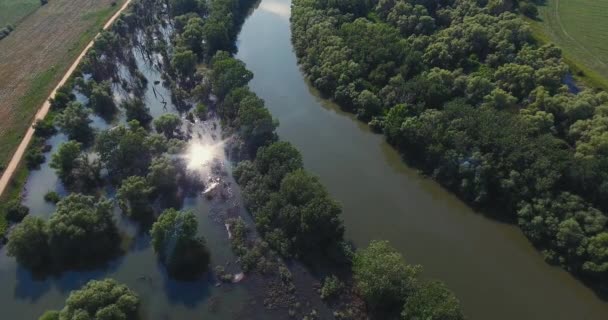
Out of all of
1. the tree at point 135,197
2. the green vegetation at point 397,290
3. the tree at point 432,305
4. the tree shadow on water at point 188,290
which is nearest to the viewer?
the tree at point 432,305

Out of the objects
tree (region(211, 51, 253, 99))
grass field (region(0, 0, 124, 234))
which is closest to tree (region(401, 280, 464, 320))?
tree (region(211, 51, 253, 99))

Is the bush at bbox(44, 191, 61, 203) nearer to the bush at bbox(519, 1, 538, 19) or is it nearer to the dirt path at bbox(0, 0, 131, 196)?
the dirt path at bbox(0, 0, 131, 196)

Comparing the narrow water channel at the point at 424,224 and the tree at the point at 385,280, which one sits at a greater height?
the tree at the point at 385,280

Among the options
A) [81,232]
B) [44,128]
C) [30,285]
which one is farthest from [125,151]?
[44,128]

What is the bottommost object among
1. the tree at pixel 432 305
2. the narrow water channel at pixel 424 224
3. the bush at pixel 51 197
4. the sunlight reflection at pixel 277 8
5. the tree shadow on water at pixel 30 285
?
the narrow water channel at pixel 424 224

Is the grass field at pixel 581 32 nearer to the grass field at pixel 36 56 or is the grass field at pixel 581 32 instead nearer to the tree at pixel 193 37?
the tree at pixel 193 37

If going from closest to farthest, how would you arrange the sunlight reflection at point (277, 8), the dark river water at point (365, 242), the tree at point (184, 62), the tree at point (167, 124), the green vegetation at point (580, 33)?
the dark river water at point (365, 242) → the tree at point (167, 124) → the green vegetation at point (580, 33) → the tree at point (184, 62) → the sunlight reflection at point (277, 8)

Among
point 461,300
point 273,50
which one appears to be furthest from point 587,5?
point 461,300

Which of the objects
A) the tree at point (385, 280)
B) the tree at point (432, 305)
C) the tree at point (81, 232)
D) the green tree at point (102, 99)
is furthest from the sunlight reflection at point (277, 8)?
the tree at point (432, 305)
